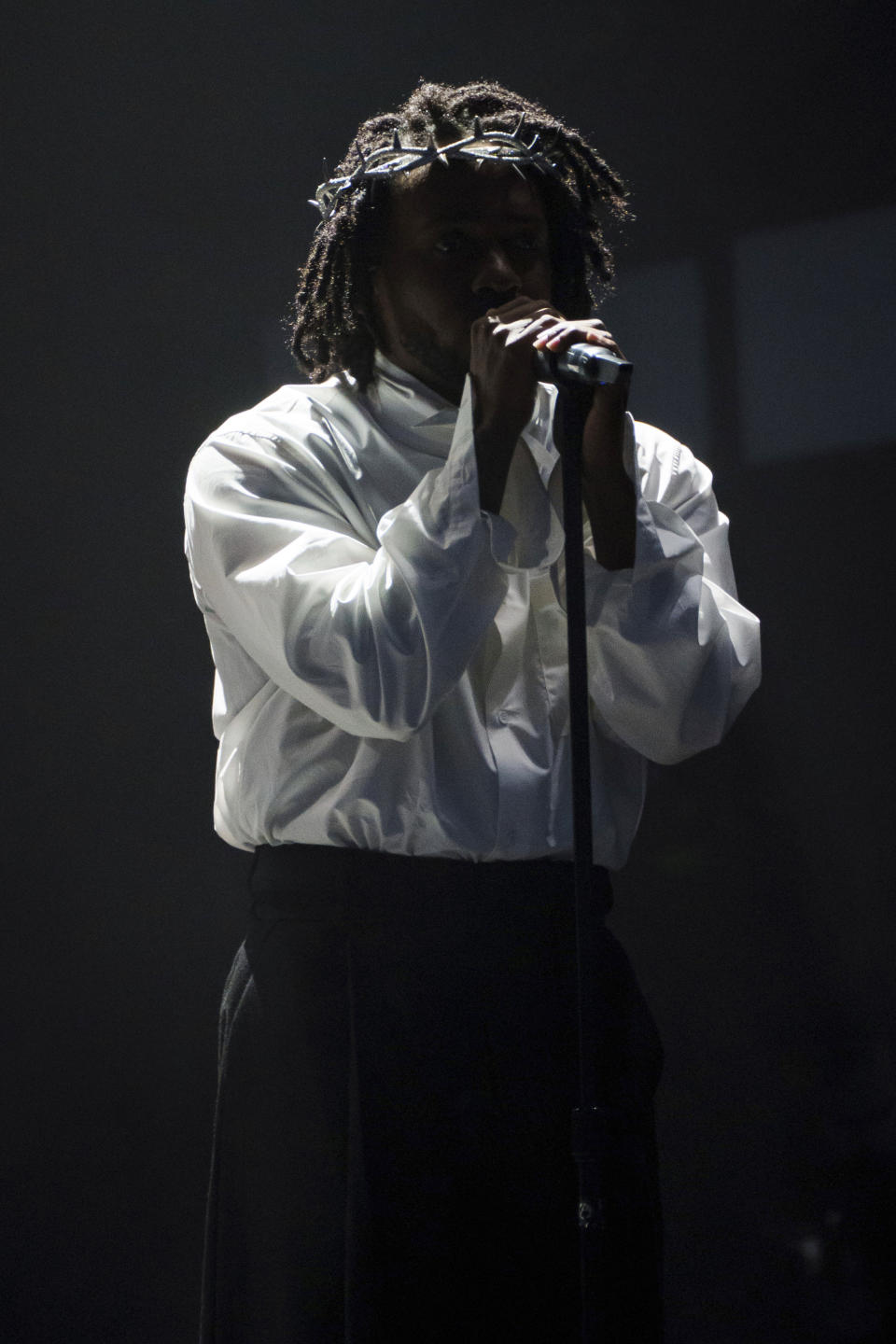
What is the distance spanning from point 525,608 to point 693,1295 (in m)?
0.96

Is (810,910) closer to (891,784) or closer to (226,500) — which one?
(891,784)

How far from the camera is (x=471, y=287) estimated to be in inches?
44.0

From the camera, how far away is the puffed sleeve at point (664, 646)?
3.42 feet

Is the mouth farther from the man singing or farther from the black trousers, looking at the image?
the black trousers

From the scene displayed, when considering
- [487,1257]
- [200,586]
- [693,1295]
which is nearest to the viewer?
[487,1257]

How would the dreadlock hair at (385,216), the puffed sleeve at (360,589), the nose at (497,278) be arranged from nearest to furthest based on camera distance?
the puffed sleeve at (360,589) → the nose at (497,278) → the dreadlock hair at (385,216)

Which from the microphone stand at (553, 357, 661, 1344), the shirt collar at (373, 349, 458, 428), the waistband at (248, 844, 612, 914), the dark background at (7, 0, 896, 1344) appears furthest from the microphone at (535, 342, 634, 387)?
the dark background at (7, 0, 896, 1344)

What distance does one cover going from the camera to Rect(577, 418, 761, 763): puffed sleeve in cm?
104

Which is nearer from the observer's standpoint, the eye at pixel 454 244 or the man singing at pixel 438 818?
the man singing at pixel 438 818

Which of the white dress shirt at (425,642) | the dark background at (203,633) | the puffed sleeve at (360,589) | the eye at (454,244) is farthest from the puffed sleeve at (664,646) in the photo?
the dark background at (203,633)

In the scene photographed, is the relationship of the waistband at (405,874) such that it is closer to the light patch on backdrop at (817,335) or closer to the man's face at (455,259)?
the man's face at (455,259)

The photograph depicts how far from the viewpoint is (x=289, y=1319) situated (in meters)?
0.99

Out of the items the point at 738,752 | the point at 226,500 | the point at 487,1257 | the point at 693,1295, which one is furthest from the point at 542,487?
the point at 693,1295

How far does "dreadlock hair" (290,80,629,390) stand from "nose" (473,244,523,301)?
5.5 inches
